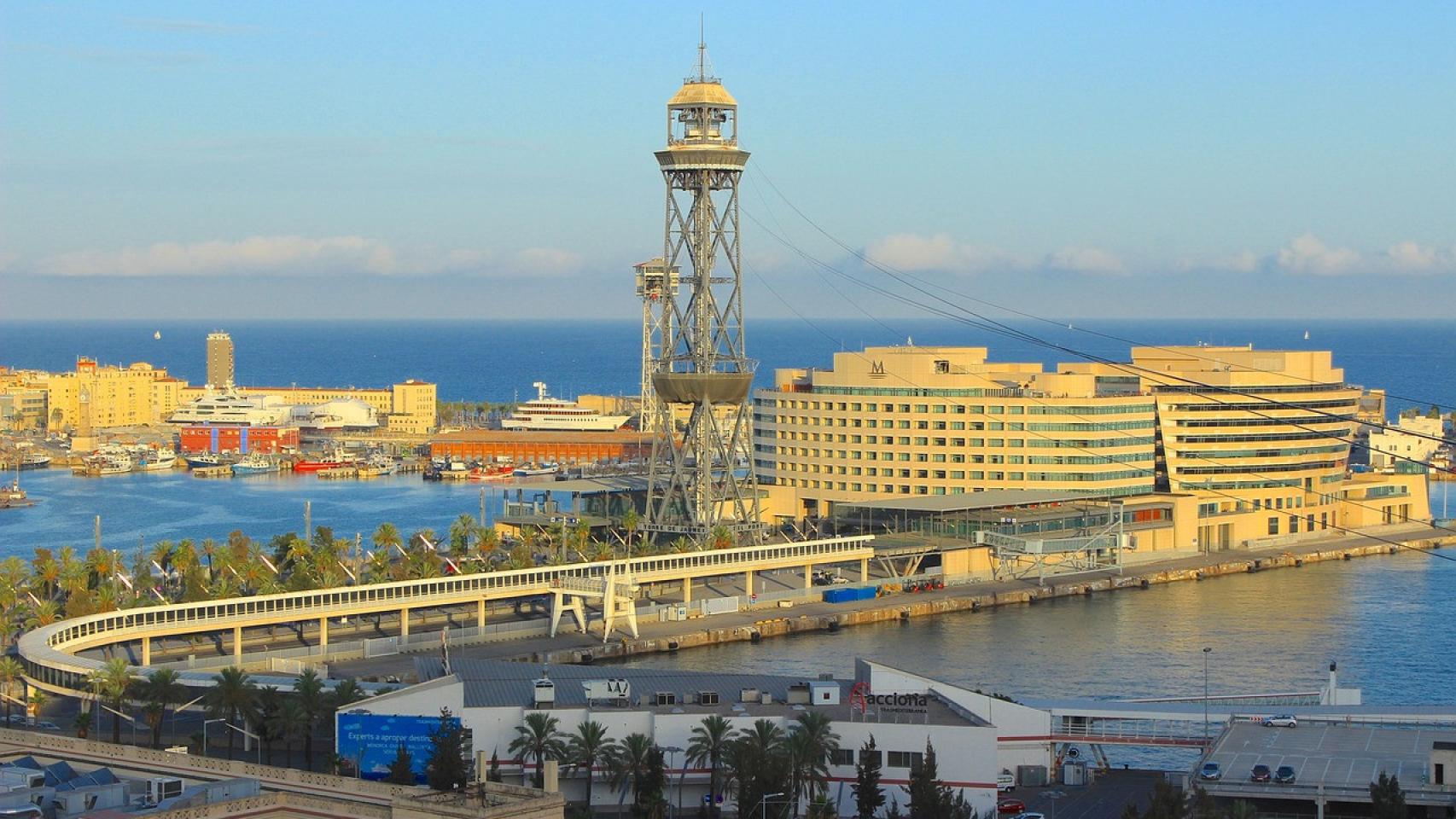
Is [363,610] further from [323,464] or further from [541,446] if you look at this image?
[541,446]

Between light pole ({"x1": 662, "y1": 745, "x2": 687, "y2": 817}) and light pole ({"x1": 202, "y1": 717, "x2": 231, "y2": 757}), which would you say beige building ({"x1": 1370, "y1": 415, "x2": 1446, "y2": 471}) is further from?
light pole ({"x1": 202, "y1": 717, "x2": 231, "y2": 757})

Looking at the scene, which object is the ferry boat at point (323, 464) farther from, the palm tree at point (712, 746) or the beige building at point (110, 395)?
the palm tree at point (712, 746)

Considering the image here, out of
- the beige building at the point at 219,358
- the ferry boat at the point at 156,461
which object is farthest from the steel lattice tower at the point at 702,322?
the beige building at the point at 219,358

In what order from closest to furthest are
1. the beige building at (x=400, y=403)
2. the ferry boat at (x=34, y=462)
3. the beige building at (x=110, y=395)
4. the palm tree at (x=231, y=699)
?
the palm tree at (x=231, y=699), the ferry boat at (x=34, y=462), the beige building at (x=400, y=403), the beige building at (x=110, y=395)

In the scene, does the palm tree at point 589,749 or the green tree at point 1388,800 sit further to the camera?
the palm tree at point 589,749

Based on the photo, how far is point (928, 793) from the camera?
1922 cm

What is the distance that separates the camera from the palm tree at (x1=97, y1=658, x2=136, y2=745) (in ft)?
78.2

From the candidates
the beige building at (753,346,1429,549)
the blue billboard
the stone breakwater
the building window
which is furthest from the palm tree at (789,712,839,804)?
the beige building at (753,346,1429,549)

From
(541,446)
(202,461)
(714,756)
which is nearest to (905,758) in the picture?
(714,756)

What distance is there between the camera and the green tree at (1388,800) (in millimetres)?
17438

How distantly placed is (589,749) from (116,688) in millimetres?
6568

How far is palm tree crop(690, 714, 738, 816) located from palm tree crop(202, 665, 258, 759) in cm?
506

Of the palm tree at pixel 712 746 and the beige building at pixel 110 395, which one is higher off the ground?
the beige building at pixel 110 395

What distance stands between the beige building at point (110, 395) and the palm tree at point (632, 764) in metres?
71.2
